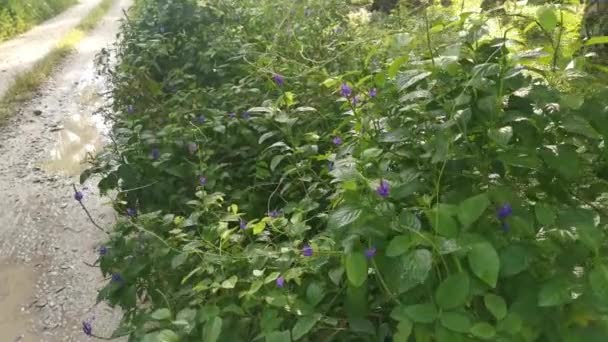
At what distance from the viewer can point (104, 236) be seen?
4078 millimetres

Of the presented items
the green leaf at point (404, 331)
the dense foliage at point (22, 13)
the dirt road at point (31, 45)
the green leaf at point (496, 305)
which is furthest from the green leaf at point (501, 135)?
the dense foliage at point (22, 13)

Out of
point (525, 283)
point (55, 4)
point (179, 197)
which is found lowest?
point (55, 4)

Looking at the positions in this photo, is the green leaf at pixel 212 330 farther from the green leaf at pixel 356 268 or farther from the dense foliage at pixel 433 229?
the green leaf at pixel 356 268

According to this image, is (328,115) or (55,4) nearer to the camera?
(328,115)

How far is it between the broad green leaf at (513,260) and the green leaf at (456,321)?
13cm

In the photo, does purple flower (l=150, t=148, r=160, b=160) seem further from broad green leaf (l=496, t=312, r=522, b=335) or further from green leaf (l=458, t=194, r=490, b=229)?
broad green leaf (l=496, t=312, r=522, b=335)

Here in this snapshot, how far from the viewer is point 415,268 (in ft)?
3.59

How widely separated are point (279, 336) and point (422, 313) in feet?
1.18

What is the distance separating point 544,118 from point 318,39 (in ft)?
7.74

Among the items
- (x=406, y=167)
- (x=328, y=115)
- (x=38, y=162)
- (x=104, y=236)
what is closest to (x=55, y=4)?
(x=38, y=162)

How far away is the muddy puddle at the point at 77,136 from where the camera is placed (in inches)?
212

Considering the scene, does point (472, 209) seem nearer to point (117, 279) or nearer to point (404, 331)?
point (404, 331)

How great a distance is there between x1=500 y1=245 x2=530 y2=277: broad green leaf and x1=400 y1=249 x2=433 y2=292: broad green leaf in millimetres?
150

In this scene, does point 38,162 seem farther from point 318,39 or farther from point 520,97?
point 520,97
